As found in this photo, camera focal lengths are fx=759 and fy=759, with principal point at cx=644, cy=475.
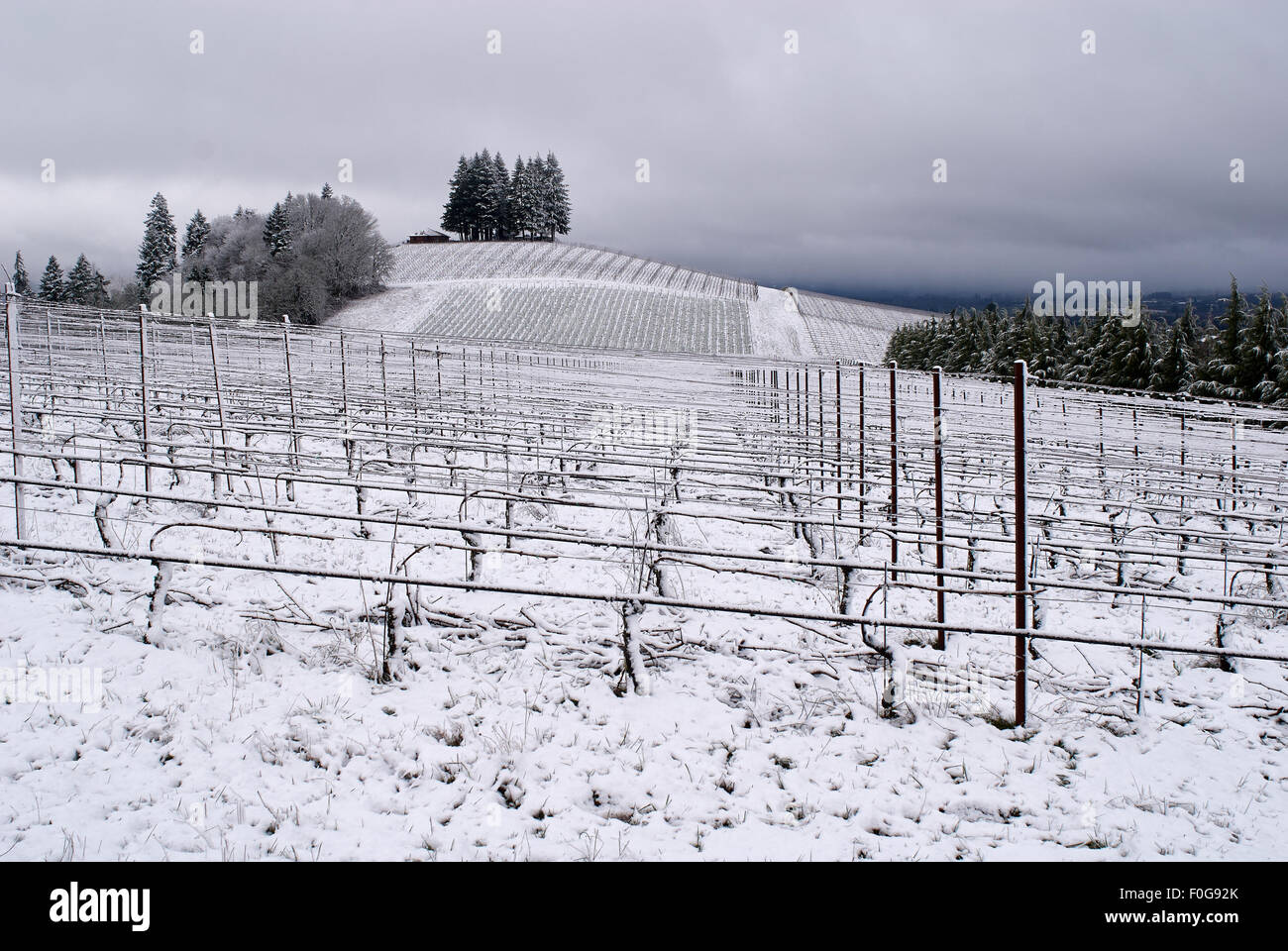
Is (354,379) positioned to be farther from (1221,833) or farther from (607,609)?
(1221,833)

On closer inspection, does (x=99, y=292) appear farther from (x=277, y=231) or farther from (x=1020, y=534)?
(x=1020, y=534)

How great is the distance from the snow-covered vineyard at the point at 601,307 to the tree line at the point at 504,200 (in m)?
10.0

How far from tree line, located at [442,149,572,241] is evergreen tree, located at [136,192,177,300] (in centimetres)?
3754

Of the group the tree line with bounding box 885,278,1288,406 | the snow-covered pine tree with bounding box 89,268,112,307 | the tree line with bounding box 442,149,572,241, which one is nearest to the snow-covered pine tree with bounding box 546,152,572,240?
the tree line with bounding box 442,149,572,241

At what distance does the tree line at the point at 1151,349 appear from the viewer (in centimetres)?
3412

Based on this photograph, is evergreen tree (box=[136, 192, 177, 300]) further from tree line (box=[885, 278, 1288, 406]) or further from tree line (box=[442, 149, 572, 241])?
tree line (box=[885, 278, 1288, 406])

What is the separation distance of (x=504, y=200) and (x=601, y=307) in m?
47.8

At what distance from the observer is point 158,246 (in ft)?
272

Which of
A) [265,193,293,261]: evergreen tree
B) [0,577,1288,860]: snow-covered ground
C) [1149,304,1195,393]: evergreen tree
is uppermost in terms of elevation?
[265,193,293,261]: evergreen tree

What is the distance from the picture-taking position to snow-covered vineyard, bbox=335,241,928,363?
61.6 metres

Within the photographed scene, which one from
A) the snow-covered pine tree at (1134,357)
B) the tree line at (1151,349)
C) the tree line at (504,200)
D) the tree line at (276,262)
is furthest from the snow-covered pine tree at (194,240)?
the snow-covered pine tree at (1134,357)

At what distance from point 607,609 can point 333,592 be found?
7.81 feet

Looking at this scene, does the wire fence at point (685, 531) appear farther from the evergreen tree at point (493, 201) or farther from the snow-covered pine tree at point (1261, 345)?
the evergreen tree at point (493, 201)
